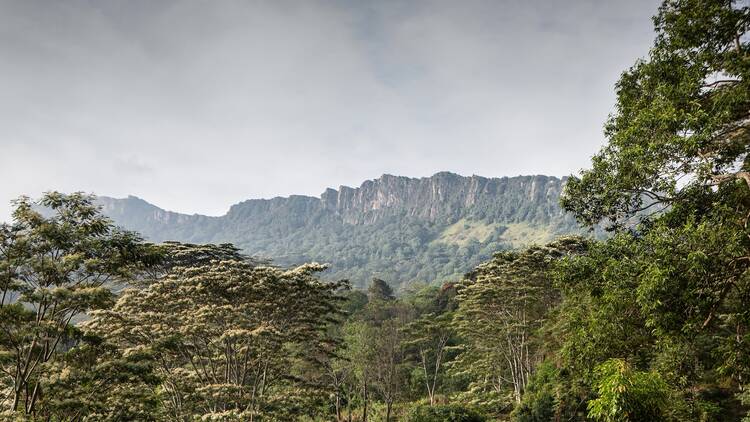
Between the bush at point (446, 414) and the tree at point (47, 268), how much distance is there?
60.7 ft

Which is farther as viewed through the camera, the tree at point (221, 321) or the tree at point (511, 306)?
the tree at point (511, 306)

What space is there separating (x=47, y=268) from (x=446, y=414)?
67.0ft

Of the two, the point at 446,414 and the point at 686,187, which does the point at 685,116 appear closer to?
the point at 686,187

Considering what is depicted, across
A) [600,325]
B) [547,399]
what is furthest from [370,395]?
[600,325]

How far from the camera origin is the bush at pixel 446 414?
22703 mm

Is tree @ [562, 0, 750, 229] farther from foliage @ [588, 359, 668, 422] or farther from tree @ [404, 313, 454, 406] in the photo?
tree @ [404, 313, 454, 406]

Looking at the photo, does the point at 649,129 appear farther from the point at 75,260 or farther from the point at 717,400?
the point at 717,400

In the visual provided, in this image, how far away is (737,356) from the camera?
780 centimetres

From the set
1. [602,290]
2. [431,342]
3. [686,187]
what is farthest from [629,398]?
[431,342]

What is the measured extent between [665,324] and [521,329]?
1967 cm

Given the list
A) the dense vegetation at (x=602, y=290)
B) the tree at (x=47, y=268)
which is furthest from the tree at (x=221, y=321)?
the tree at (x=47, y=268)

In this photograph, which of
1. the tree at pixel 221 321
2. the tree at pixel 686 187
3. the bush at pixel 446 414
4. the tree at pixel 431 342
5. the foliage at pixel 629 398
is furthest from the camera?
the tree at pixel 431 342

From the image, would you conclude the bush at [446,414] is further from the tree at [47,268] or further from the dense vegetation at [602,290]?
the tree at [47,268]

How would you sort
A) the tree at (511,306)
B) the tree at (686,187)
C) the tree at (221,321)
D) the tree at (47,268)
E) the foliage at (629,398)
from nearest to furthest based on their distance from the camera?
the foliage at (629,398) < the tree at (686,187) < the tree at (47,268) < the tree at (221,321) < the tree at (511,306)
